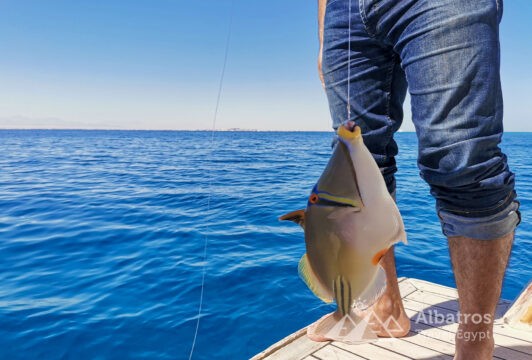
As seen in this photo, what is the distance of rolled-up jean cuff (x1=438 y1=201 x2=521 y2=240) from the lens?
1334 mm

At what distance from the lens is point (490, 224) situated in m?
1.33

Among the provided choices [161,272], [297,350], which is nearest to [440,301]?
[297,350]

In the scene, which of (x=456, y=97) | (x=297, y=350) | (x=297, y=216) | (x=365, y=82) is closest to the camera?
(x=297, y=216)

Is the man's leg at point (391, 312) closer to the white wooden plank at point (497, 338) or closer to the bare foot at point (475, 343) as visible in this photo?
the white wooden plank at point (497, 338)

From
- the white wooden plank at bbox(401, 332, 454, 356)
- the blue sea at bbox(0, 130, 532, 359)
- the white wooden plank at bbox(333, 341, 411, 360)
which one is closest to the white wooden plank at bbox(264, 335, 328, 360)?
the white wooden plank at bbox(333, 341, 411, 360)

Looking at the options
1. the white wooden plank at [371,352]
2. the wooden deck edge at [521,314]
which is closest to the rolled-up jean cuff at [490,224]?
the white wooden plank at [371,352]

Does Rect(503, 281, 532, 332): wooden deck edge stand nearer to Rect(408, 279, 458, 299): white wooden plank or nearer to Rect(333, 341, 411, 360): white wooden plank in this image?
Rect(408, 279, 458, 299): white wooden plank

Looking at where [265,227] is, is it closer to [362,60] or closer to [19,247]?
[19,247]

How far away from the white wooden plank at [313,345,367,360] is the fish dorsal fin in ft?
4.40

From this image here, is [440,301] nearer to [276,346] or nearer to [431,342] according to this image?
[431,342]

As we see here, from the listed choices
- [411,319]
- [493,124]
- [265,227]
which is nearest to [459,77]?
[493,124]

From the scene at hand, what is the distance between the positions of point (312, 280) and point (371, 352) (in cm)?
143

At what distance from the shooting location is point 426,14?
127cm

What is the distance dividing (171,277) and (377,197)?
15.8 ft
